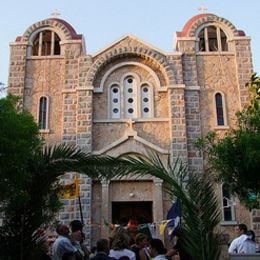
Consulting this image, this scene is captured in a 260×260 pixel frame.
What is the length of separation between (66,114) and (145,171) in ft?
38.2

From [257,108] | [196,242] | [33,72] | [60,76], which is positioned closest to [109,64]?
[60,76]

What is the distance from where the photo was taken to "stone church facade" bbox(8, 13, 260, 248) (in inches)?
650

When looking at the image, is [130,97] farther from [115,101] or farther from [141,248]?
[141,248]

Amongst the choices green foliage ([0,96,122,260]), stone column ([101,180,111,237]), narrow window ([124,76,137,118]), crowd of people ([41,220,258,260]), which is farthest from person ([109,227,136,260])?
narrow window ([124,76,137,118])

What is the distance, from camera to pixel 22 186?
7.70 meters

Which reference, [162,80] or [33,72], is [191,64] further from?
[33,72]

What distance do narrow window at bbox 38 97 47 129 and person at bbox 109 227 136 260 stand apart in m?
11.7

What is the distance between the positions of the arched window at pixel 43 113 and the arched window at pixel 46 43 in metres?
2.33

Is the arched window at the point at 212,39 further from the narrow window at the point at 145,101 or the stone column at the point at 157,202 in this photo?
the stone column at the point at 157,202

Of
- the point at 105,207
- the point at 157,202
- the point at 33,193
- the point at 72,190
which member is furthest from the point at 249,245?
the point at 105,207

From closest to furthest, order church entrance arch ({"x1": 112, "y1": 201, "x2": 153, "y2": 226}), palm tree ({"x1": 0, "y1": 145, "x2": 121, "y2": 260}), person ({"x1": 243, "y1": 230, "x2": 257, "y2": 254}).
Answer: palm tree ({"x1": 0, "y1": 145, "x2": 121, "y2": 260}) → person ({"x1": 243, "y1": 230, "x2": 257, "y2": 254}) → church entrance arch ({"x1": 112, "y1": 201, "x2": 153, "y2": 226})

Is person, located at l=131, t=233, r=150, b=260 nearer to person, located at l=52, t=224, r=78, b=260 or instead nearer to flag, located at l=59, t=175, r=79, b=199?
person, located at l=52, t=224, r=78, b=260

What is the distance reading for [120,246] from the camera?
6.19m

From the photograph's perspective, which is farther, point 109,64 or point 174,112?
point 109,64
